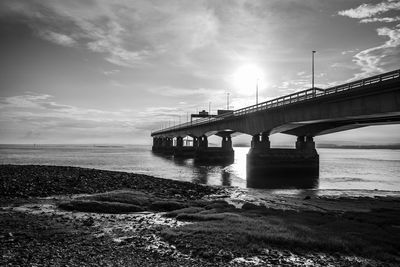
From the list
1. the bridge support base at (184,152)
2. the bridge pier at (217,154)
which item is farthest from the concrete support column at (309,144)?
the bridge support base at (184,152)

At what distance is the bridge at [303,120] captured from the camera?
28.8 meters

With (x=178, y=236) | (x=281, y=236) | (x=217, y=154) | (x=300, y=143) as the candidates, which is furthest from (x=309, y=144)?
(x=178, y=236)

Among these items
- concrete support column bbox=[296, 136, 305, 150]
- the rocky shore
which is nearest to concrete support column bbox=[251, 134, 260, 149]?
concrete support column bbox=[296, 136, 305, 150]

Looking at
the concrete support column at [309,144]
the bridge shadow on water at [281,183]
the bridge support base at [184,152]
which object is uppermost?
the concrete support column at [309,144]

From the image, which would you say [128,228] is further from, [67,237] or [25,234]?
[25,234]

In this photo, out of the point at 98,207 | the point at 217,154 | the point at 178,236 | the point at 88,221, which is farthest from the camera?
the point at 217,154

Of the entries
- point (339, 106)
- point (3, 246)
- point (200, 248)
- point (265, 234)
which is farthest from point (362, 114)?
point (3, 246)

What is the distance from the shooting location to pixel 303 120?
41.2m

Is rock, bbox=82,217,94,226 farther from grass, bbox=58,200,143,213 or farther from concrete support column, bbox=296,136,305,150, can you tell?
concrete support column, bbox=296,136,305,150

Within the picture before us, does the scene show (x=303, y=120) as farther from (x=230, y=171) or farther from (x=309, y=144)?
(x=309, y=144)

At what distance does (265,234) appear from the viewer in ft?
35.8

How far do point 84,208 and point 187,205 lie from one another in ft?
19.4

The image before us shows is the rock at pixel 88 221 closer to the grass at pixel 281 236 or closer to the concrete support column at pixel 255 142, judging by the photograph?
the grass at pixel 281 236

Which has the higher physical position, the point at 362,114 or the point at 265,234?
the point at 362,114
